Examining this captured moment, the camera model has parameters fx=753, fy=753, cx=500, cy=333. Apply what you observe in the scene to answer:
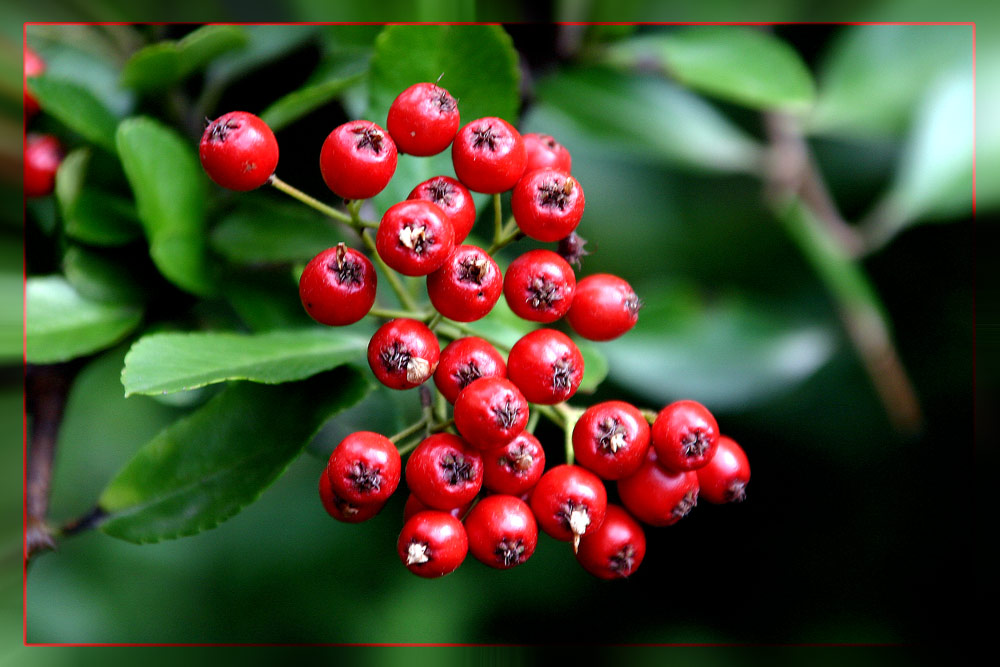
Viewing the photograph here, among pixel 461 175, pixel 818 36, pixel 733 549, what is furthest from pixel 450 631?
pixel 818 36

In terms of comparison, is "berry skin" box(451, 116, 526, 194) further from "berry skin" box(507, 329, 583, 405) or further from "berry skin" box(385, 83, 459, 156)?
"berry skin" box(507, 329, 583, 405)

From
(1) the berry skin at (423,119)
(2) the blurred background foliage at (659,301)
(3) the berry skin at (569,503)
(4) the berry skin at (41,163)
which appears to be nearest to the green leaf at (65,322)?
(2) the blurred background foliage at (659,301)

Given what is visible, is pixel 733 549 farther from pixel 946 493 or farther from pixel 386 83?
pixel 386 83

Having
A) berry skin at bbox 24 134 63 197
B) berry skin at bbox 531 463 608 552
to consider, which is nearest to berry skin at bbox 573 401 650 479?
berry skin at bbox 531 463 608 552

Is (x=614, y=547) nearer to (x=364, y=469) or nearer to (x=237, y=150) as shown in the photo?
(x=364, y=469)

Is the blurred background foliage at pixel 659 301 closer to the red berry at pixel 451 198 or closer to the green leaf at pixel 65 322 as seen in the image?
the green leaf at pixel 65 322

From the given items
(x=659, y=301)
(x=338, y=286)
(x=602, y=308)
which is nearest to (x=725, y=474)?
(x=602, y=308)
